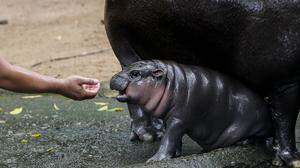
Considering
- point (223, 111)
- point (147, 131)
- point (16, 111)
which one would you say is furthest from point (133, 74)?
point (16, 111)

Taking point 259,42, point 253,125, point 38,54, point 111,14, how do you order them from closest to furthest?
point 259,42
point 253,125
point 111,14
point 38,54

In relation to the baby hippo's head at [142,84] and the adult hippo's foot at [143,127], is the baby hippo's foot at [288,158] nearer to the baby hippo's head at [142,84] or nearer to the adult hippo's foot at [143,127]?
the baby hippo's head at [142,84]

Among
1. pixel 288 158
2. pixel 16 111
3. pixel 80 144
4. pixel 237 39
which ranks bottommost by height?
pixel 16 111

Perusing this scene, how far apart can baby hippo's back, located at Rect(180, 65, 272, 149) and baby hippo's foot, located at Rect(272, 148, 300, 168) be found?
0.15 meters

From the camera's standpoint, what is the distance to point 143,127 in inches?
153

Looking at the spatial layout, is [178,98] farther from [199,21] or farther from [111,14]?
[111,14]

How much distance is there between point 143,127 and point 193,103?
2.32 feet

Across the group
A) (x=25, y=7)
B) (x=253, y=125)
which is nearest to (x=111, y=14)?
(x=253, y=125)

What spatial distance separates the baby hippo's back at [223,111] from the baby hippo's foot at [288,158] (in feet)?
0.50

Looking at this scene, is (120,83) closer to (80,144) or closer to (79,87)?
(79,87)

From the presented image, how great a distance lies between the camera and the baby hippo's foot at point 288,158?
3295 millimetres

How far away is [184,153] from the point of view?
3559 mm

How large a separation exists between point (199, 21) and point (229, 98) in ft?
1.36

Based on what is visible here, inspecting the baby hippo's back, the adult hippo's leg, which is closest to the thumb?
the baby hippo's back
